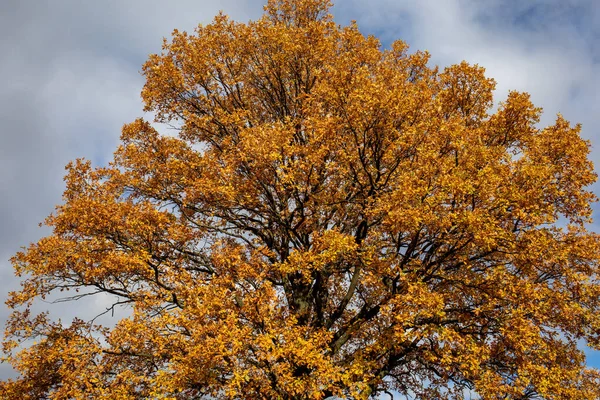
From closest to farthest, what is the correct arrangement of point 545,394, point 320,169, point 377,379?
1. point 545,394
2. point 377,379
3. point 320,169

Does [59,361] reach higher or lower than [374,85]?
lower

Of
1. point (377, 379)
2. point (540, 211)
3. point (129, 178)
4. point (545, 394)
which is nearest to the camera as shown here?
point (545, 394)

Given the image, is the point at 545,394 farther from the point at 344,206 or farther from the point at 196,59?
the point at 196,59

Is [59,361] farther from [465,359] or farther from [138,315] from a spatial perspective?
[465,359]

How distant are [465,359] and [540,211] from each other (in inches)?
183

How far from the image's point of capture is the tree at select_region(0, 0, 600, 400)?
12359mm

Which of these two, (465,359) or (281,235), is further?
(281,235)

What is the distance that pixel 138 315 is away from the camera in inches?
496

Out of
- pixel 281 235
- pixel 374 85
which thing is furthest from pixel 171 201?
pixel 374 85

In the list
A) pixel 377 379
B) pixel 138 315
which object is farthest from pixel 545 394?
pixel 138 315

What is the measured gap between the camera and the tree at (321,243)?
40.5 feet

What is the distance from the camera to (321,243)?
44.3 feet

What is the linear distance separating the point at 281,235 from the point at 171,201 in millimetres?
4607

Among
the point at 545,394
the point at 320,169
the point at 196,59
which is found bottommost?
the point at 545,394
